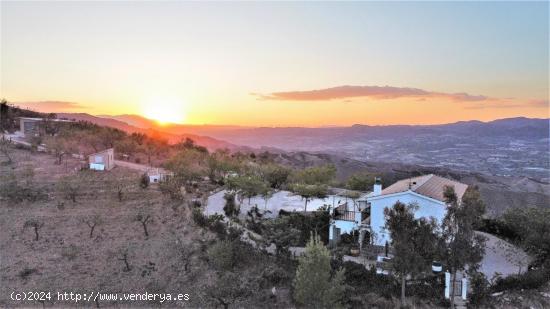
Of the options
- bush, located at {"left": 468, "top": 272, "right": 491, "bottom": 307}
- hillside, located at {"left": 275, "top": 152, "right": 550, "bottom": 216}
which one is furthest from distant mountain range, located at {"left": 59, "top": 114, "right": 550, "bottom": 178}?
bush, located at {"left": 468, "top": 272, "right": 491, "bottom": 307}

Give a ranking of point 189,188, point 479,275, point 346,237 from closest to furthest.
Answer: point 479,275
point 346,237
point 189,188

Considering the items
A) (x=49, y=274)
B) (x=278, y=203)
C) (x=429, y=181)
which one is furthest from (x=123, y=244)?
(x=429, y=181)

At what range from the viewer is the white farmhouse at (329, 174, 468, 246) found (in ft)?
66.3

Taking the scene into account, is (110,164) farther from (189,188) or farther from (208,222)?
(208,222)

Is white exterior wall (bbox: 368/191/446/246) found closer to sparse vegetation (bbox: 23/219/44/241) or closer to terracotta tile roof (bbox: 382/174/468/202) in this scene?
terracotta tile roof (bbox: 382/174/468/202)

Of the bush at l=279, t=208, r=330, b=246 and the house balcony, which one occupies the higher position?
the house balcony

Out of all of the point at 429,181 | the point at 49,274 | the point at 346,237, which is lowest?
the point at 49,274

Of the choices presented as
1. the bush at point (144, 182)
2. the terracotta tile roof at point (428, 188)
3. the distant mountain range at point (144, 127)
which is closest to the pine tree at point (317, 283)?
the terracotta tile roof at point (428, 188)

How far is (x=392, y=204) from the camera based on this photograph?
67.9 ft

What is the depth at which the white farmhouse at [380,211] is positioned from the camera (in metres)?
20.2

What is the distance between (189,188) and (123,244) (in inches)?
389

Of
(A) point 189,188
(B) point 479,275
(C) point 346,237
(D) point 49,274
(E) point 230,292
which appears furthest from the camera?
(A) point 189,188

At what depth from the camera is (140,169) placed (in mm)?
38906

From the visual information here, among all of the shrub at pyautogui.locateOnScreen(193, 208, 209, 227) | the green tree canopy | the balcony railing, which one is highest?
the green tree canopy
